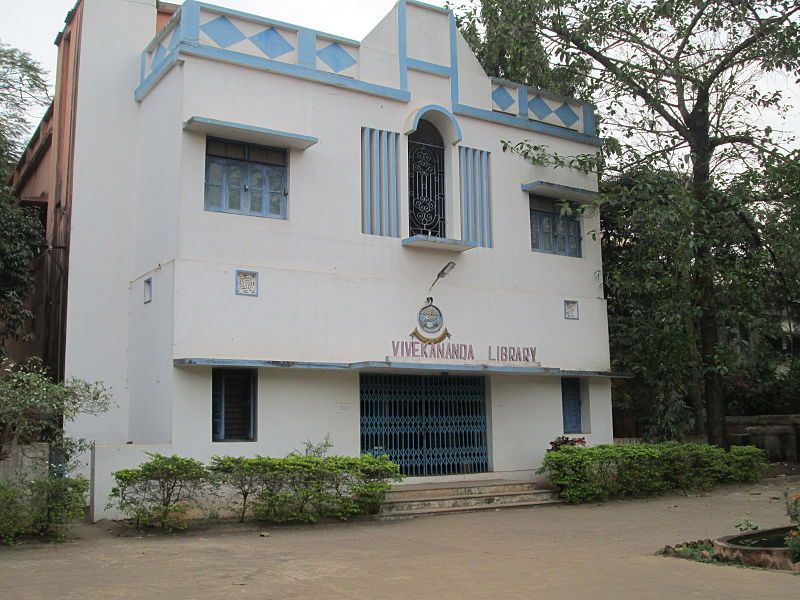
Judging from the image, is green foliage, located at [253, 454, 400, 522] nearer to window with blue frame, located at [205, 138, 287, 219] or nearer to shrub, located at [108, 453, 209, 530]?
shrub, located at [108, 453, 209, 530]

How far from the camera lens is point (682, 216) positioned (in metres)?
15.6

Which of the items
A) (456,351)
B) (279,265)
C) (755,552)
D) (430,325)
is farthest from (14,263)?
(755,552)

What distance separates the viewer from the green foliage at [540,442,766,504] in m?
14.3

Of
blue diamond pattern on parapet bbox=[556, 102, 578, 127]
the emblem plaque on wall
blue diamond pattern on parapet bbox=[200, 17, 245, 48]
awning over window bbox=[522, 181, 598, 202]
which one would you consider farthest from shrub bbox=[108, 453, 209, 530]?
blue diamond pattern on parapet bbox=[556, 102, 578, 127]

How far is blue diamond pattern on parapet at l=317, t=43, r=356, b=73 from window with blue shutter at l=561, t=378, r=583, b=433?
724cm

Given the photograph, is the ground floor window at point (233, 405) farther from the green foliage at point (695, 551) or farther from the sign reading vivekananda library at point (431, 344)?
the green foliage at point (695, 551)

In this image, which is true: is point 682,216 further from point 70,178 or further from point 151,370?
point 70,178

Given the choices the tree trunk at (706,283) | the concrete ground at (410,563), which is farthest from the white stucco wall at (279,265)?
the tree trunk at (706,283)

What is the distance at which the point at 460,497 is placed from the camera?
1351 cm

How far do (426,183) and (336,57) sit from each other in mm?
2757

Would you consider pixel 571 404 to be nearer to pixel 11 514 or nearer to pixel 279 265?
pixel 279 265

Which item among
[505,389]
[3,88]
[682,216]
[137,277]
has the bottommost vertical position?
[505,389]

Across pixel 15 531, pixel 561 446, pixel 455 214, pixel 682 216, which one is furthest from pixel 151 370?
pixel 682 216

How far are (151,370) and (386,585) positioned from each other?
6816 millimetres
